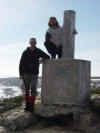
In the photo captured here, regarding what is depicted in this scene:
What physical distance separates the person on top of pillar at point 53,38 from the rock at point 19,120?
1687mm

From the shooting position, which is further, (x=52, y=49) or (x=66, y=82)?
(x=52, y=49)

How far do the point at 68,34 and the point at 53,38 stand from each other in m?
0.42

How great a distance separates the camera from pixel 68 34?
29.5 feet

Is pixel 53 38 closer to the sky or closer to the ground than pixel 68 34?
closer to the ground

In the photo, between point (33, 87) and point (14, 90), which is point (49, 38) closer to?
point (33, 87)

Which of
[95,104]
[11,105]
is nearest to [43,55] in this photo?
[95,104]

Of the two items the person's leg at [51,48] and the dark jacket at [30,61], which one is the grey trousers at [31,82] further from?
the person's leg at [51,48]

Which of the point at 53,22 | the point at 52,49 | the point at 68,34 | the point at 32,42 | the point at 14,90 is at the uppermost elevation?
the point at 53,22

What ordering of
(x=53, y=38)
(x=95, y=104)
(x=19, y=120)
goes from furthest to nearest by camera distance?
1. (x=53, y=38)
2. (x=19, y=120)
3. (x=95, y=104)

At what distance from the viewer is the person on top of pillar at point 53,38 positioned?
884 centimetres

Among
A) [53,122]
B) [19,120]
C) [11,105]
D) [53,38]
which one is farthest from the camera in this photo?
[11,105]

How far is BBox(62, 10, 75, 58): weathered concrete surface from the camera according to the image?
8969mm

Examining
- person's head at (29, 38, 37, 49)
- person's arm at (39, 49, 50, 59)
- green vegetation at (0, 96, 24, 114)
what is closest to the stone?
person's arm at (39, 49, 50, 59)

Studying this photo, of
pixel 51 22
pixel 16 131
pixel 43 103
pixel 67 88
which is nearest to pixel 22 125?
pixel 16 131
